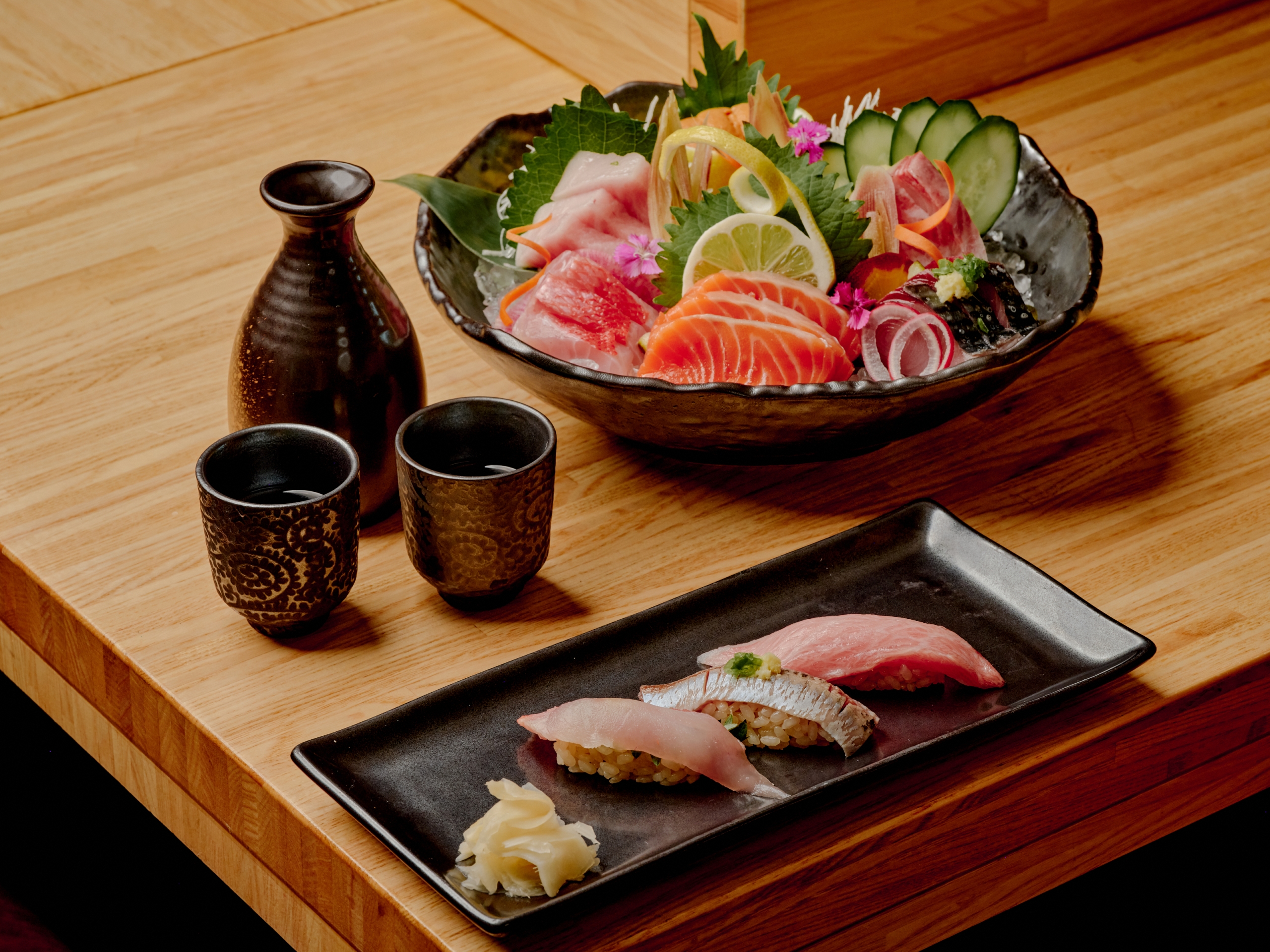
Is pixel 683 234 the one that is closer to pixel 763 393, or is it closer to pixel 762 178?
pixel 762 178

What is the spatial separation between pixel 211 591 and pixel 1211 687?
823mm

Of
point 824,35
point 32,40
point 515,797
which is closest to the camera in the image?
point 515,797

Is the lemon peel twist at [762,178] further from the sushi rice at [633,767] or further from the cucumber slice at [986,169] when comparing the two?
the sushi rice at [633,767]

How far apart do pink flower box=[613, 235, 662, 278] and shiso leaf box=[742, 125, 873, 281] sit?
134 millimetres

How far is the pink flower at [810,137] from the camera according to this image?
1.52 m

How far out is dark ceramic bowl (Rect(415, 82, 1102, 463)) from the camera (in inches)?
47.8

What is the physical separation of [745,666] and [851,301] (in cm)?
45

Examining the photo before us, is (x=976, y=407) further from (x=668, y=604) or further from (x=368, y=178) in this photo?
(x=368, y=178)

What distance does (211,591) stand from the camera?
4.02 feet

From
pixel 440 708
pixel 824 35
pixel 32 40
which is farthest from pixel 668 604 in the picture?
pixel 32 40

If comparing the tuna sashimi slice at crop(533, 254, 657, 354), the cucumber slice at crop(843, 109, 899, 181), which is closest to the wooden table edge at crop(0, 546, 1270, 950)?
the tuna sashimi slice at crop(533, 254, 657, 354)

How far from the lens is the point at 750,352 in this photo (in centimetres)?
125

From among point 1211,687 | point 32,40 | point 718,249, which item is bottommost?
point 32,40

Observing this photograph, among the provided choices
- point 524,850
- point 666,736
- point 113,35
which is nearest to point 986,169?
point 666,736
